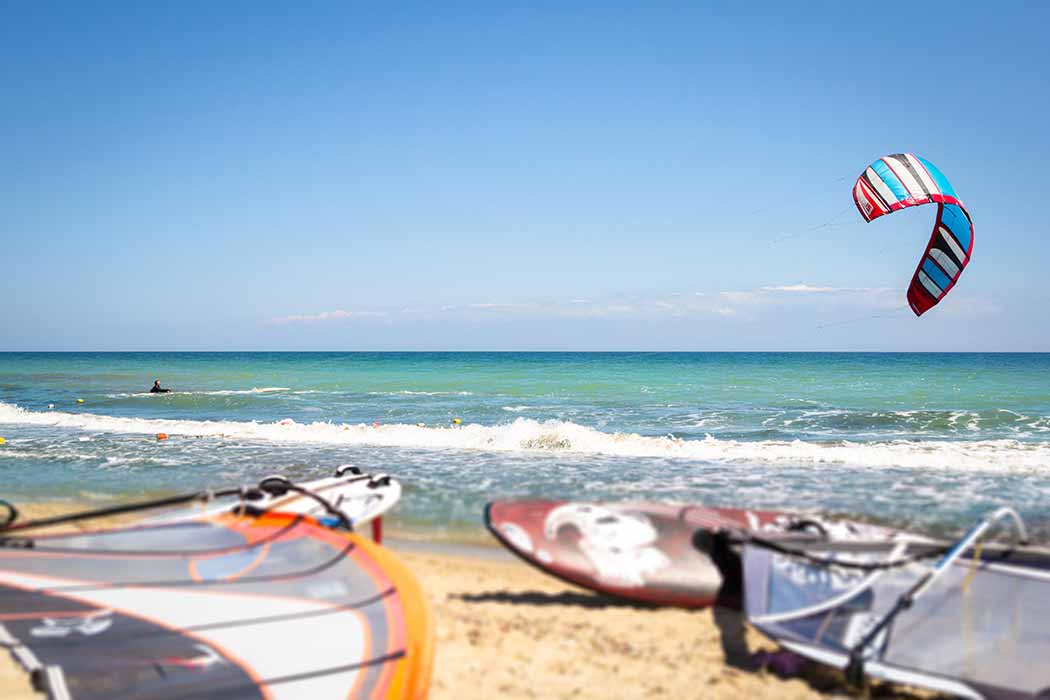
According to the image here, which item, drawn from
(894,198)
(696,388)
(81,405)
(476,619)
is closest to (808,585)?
(476,619)

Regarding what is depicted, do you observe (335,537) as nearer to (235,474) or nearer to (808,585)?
(808,585)

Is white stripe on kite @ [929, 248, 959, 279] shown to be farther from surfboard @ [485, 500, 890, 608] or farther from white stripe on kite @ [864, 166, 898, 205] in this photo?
surfboard @ [485, 500, 890, 608]

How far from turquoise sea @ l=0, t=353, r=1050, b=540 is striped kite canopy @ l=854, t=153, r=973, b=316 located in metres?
2.55

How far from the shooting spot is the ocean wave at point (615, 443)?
36.0ft

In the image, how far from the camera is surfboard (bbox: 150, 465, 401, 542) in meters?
4.36

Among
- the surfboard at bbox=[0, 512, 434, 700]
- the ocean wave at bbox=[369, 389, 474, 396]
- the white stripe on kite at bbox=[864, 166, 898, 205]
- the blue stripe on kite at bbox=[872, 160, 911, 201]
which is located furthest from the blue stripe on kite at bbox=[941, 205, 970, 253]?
the ocean wave at bbox=[369, 389, 474, 396]

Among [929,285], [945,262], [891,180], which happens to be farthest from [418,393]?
[891,180]

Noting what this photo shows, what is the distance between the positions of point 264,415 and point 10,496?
10589 mm

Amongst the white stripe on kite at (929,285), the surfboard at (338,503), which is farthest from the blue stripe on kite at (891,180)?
the surfboard at (338,503)

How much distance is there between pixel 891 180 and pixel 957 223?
4.06 feet

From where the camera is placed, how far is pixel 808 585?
156 inches

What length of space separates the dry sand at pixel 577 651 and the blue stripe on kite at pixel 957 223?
7.06 metres

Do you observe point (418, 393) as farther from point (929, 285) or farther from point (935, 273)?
point (935, 273)

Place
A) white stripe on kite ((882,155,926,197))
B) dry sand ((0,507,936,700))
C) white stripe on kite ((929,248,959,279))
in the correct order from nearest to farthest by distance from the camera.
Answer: dry sand ((0,507,936,700)), white stripe on kite ((882,155,926,197)), white stripe on kite ((929,248,959,279))
